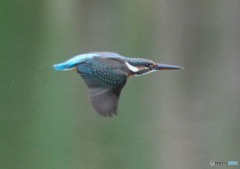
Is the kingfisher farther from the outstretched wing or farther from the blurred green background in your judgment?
the blurred green background

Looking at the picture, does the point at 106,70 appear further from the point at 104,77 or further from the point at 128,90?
the point at 128,90

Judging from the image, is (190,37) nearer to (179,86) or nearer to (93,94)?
(179,86)

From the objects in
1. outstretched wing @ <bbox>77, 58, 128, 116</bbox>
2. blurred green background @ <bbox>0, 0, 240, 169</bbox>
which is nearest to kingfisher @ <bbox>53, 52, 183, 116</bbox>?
outstretched wing @ <bbox>77, 58, 128, 116</bbox>

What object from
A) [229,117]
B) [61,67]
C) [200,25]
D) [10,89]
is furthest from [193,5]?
[61,67]

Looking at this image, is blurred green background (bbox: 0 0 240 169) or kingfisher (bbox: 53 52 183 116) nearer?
kingfisher (bbox: 53 52 183 116)

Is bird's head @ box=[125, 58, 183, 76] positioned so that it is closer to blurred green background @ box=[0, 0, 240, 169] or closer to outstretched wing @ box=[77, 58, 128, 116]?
outstretched wing @ box=[77, 58, 128, 116]

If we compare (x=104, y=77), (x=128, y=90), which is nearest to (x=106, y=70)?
(x=104, y=77)
